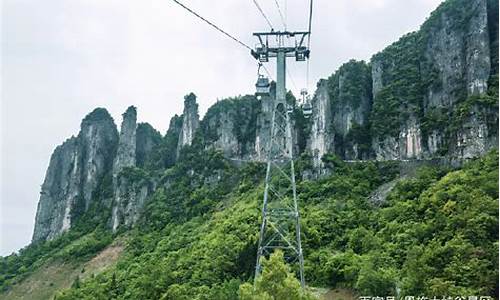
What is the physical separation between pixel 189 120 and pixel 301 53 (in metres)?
76.9

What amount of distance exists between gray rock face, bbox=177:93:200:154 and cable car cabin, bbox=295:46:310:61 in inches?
2974

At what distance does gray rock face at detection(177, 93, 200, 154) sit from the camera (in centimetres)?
9731

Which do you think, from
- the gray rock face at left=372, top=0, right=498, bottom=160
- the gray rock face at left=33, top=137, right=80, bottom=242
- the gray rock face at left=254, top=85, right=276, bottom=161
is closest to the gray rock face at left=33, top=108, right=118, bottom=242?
the gray rock face at left=33, top=137, right=80, bottom=242

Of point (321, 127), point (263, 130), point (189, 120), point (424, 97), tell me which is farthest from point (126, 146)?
point (424, 97)

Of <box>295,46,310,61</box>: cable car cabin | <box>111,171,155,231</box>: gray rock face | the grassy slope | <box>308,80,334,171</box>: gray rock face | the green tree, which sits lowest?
the grassy slope

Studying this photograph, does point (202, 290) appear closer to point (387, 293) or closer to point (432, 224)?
point (387, 293)

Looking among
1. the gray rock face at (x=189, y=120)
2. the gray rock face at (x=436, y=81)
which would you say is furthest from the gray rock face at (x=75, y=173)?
the gray rock face at (x=436, y=81)

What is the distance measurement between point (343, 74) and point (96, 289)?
1718 inches

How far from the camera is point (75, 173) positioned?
105m

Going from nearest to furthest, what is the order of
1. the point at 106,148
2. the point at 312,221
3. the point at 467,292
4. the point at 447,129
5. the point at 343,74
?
the point at 467,292
the point at 312,221
the point at 447,129
the point at 343,74
the point at 106,148

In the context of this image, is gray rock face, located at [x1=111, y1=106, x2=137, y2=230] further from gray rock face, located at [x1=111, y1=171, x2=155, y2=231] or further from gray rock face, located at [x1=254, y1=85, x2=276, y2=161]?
gray rock face, located at [x1=254, y1=85, x2=276, y2=161]

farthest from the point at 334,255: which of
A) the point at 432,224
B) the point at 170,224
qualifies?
the point at 170,224

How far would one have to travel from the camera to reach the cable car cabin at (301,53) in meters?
21.8

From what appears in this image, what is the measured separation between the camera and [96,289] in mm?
58938
